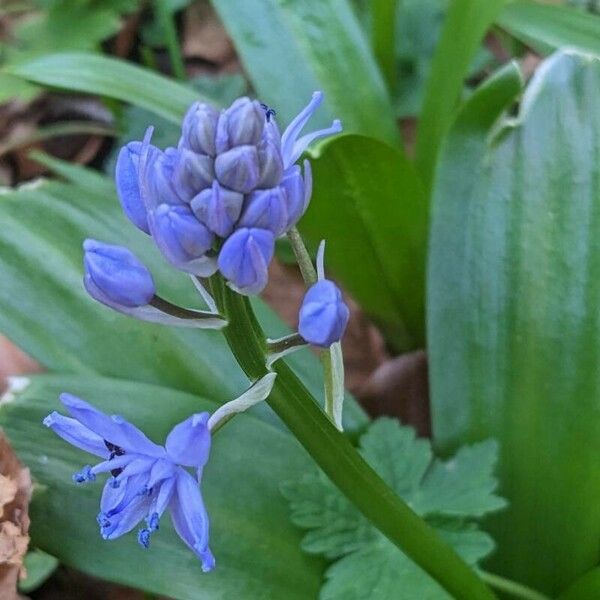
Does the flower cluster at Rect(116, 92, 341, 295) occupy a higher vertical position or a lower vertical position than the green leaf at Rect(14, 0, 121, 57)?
higher

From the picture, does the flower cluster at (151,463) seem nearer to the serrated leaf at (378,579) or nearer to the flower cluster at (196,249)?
the flower cluster at (196,249)

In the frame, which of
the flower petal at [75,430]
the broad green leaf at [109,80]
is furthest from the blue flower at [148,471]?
the broad green leaf at [109,80]

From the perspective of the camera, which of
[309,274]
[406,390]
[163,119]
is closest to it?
[309,274]

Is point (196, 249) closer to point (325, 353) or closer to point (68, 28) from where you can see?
point (325, 353)

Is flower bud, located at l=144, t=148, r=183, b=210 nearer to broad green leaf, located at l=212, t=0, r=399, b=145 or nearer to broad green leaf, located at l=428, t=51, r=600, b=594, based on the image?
broad green leaf, located at l=428, t=51, r=600, b=594

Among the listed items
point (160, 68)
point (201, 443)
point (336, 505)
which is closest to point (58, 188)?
Answer: point (336, 505)

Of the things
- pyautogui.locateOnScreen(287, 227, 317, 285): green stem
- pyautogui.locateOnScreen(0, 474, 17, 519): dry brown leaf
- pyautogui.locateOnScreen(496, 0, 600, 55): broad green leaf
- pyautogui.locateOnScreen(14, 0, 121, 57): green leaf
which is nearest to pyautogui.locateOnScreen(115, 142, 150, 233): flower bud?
pyautogui.locateOnScreen(287, 227, 317, 285): green stem

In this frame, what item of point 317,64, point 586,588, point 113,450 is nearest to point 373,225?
point 317,64
